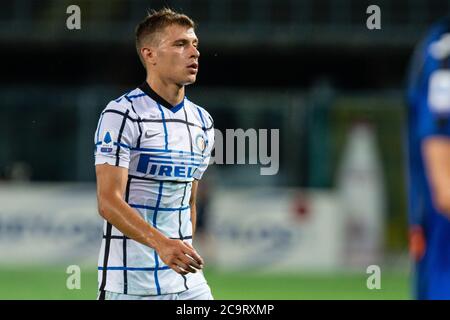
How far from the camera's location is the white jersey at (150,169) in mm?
4996

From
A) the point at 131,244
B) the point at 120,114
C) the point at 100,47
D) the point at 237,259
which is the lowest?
the point at 237,259

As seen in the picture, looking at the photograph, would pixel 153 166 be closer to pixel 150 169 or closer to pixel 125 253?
pixel 150 169

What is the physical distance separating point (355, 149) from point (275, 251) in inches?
95.9

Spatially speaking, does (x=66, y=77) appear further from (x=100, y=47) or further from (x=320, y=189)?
(x=320, y=189)

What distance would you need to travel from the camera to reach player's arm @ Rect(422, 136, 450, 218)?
4414 mm

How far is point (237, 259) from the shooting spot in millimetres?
19422

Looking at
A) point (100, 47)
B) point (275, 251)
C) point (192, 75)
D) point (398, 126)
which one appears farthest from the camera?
point (100, 47)

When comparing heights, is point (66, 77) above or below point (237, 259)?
above

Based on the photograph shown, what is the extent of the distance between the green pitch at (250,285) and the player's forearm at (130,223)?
8.34 meters

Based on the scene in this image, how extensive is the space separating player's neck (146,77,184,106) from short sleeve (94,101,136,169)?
6.6 inches

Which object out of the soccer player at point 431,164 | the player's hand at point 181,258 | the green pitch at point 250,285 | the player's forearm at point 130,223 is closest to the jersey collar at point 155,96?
the player's forearm at point 130,223

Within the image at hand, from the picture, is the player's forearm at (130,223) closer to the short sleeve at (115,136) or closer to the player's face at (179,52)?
the short sleeve at (115,136)

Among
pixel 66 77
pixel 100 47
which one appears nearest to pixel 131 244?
pixel 100 47

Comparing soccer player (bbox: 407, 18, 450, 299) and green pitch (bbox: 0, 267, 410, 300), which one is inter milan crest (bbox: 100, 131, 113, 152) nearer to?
soccer player (bbox: 407, 18, 450, 299)
